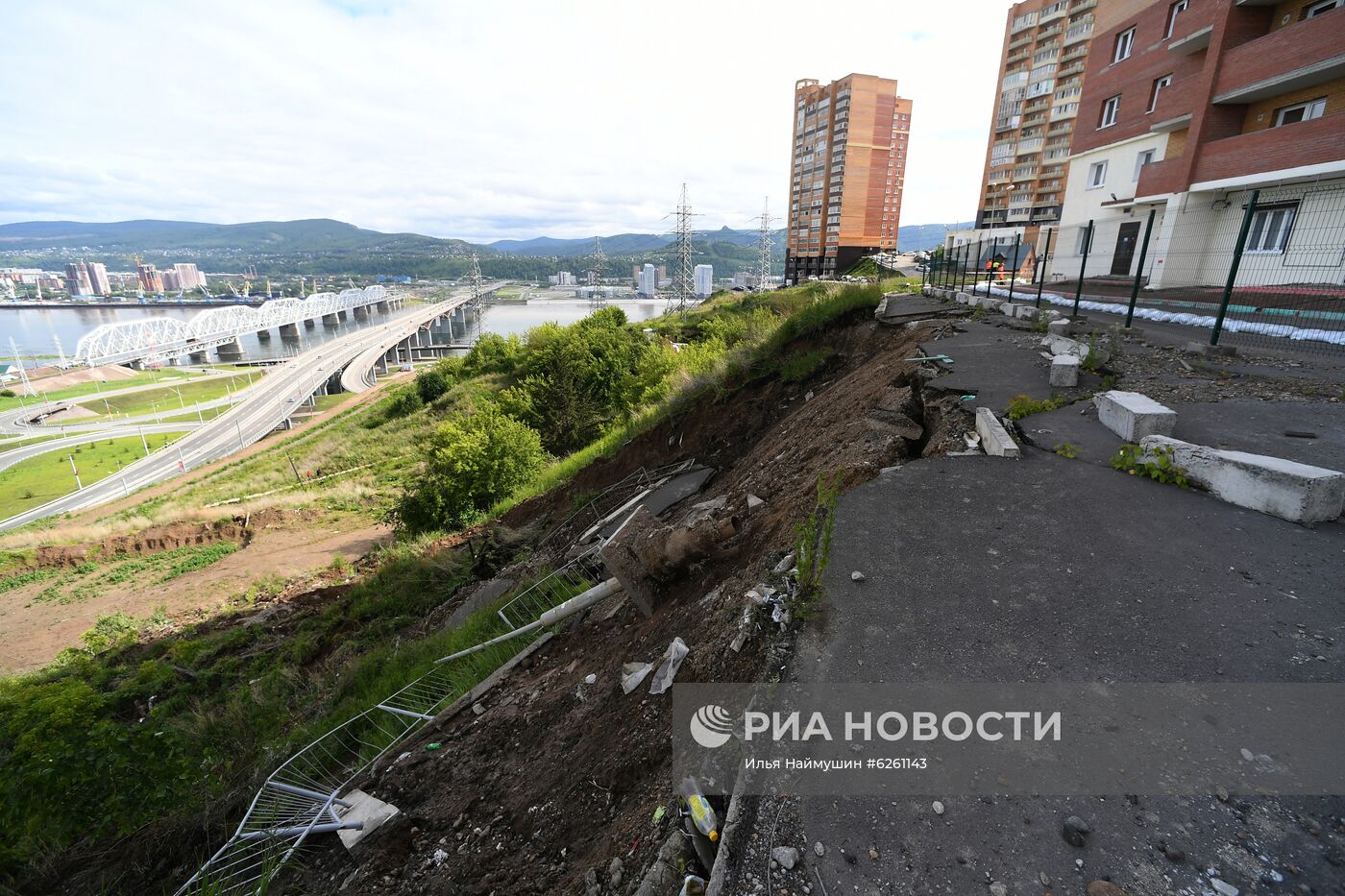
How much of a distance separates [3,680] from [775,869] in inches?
656

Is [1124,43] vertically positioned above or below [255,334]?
above

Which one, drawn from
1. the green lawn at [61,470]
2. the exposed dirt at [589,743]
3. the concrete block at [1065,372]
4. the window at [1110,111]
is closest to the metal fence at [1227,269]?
the concrete block at [1065,372]

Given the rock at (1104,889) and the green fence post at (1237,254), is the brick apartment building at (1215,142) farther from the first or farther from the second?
the rock at (1104,889)

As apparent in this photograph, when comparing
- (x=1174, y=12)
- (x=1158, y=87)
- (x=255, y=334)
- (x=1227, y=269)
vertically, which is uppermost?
(x=1174, y=12)

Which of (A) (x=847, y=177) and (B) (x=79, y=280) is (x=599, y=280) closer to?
(A) (x=847, y=177)

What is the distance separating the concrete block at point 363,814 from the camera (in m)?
3.66

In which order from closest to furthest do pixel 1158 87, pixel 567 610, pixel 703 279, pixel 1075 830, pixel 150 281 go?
1. pixel 1075 830
2. pixel 567 610
3. pixel 1158 87
4. pixel 703 279
5. pixel 150 281

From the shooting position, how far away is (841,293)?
13.6m

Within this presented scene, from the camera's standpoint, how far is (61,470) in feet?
140

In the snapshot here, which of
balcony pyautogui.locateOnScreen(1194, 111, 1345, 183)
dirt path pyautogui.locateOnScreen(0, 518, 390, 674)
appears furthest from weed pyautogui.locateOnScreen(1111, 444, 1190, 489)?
dirt path pyautogui.locateOnScreen(0, 518, 390, 674)

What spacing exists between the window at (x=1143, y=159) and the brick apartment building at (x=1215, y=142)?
48mm

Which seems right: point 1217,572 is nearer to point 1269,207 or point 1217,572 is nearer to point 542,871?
point 542,871

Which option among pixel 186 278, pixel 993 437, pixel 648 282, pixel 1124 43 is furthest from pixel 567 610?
pixel 186 278

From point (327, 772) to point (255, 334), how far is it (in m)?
138
